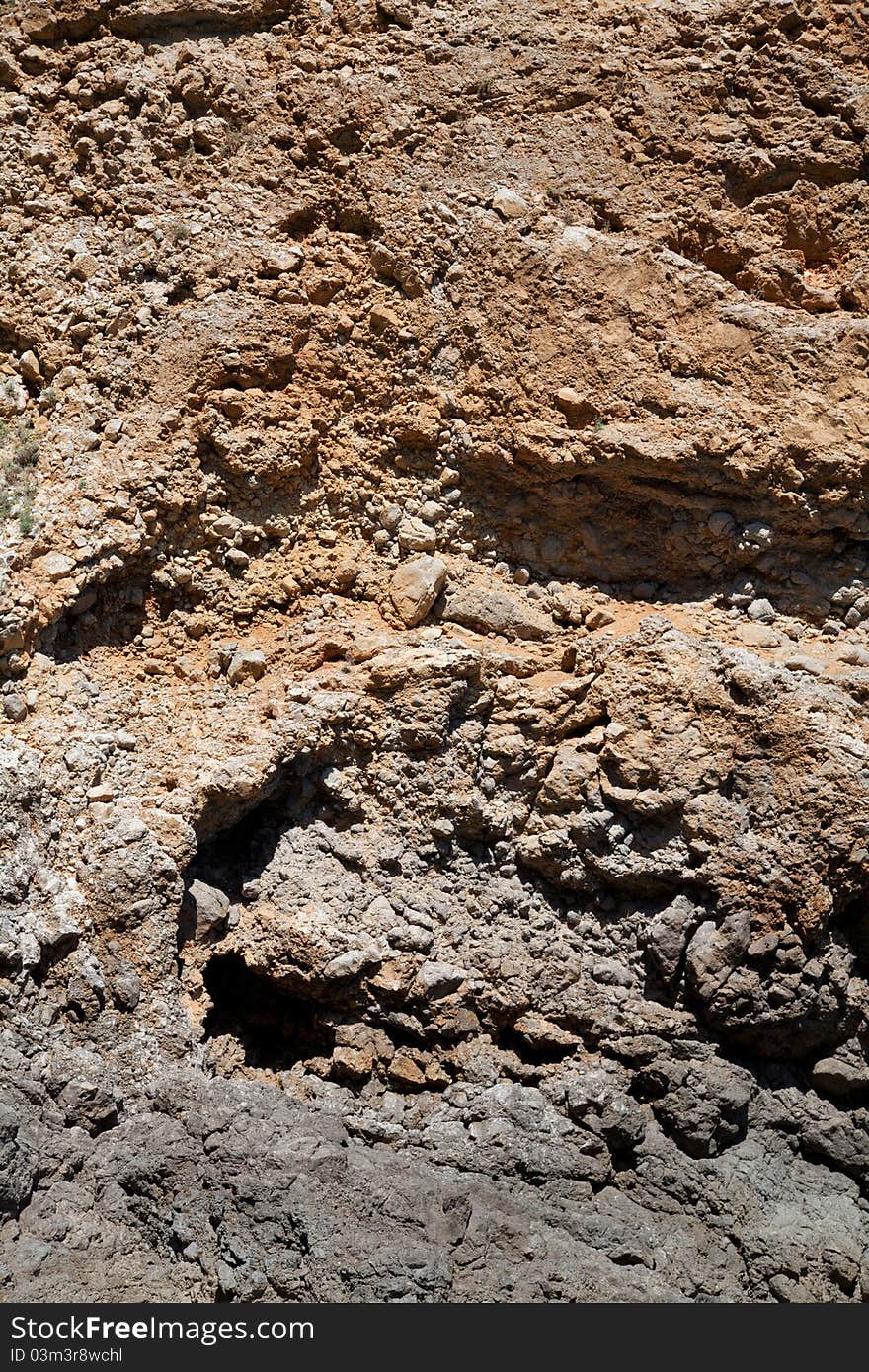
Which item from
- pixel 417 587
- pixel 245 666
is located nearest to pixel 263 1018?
pixel 245 666

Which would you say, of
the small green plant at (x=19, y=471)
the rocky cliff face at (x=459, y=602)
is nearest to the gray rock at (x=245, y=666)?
the rocky cliff face at (x=459, y=602)

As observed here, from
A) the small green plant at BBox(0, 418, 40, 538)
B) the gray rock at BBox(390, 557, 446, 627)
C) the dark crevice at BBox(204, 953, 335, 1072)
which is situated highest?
the small green plant at BBox(0, 418, 40, 538)

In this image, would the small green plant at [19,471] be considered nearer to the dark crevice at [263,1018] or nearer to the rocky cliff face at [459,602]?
the rocky cliff face at [459,602]

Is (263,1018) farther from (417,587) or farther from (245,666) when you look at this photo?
(417,587)

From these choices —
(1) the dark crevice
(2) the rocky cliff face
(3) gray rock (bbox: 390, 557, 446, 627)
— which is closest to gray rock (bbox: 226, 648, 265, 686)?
(2) the rocky cliff face

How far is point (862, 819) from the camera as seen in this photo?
5.43 m

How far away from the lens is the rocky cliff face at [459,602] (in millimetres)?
5062

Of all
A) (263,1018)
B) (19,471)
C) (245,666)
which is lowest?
(263,1018)

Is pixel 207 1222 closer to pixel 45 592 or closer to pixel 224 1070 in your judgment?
pixel 224 1070

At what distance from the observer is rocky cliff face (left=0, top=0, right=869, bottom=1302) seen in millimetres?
5062

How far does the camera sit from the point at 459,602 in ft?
18.9

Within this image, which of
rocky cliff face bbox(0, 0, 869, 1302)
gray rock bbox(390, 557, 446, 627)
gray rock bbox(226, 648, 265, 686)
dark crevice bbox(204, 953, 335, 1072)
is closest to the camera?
rocky cliff face bbox(0, 0, 869, 1302)

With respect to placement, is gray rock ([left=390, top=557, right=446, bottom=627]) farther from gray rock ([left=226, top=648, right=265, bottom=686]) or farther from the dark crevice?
the dark crevice

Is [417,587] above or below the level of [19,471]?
below
